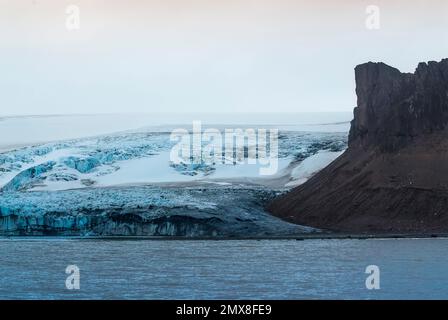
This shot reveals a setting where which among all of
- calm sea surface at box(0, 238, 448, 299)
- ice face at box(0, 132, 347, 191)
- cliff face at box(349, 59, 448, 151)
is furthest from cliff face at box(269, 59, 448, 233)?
ice face at box(0, 132, 347, 191)

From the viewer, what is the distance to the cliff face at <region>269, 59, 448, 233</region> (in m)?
69.4

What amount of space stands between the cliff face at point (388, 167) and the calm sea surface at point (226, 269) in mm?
7005

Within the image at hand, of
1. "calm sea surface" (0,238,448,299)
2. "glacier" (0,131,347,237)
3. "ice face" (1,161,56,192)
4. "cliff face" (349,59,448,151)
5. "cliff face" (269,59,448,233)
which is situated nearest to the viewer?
"calm sea surface" (0,238,448,299)

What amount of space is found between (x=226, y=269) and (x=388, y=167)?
96.9 feet

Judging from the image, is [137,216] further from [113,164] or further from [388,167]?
[113,164]

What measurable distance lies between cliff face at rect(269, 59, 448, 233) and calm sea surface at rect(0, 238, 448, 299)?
23.0 feet

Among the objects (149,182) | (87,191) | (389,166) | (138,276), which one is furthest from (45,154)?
(138,276)

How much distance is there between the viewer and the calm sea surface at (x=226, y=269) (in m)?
37.9

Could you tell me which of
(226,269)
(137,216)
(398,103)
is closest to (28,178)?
(137,216)

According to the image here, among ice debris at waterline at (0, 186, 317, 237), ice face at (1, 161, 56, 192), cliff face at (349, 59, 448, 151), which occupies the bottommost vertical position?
ice debris at waterline at (0, 186, 317, 237)

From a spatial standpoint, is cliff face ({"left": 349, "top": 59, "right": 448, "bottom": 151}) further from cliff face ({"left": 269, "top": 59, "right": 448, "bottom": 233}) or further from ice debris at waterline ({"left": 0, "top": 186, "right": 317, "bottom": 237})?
ice debris at waterline ({"left": 0, "top": 186, "right": 317, "bottom": 237})

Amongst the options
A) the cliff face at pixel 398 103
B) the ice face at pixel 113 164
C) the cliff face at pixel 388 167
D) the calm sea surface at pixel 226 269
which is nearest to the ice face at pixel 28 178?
the ice face at pixel 113 164

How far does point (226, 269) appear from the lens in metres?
46.2

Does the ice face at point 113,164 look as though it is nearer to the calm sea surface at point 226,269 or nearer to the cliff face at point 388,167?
the cliff face at point 388,167
